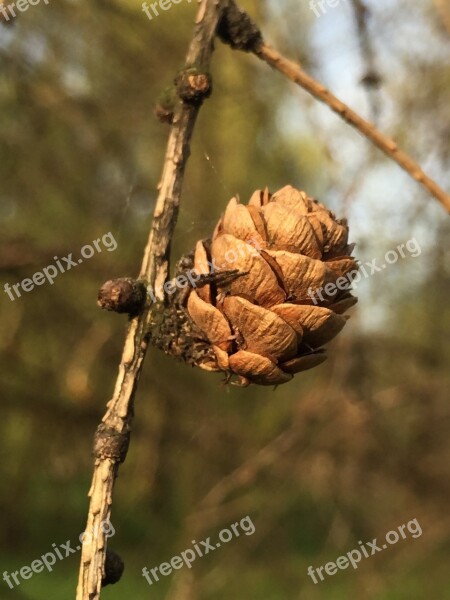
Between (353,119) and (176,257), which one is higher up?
(176,257)

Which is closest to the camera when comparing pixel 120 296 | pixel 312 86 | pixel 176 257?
pixel 120 296

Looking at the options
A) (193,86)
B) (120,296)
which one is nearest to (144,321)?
(120,296)

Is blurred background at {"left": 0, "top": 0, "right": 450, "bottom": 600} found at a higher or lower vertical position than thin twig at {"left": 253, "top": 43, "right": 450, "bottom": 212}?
higher

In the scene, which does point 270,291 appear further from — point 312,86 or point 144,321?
point 312,86

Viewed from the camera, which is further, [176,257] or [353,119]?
[176,257]

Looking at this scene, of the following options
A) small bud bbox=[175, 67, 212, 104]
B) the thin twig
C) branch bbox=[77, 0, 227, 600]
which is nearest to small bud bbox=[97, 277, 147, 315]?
branch bbox=[77, 0, 227, 600]

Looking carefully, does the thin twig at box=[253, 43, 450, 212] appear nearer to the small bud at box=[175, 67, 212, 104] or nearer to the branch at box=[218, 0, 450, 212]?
the branch at box=[218, 0, 450, 212]

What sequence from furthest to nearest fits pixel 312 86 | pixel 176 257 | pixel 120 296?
pixel 176 257, pixel 312 86, pixel 120 296
